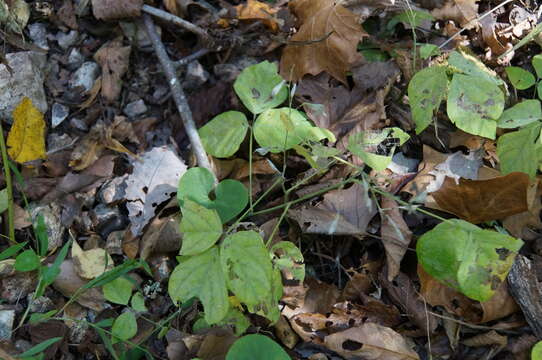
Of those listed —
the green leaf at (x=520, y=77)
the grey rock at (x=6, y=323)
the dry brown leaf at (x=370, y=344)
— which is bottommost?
the dry brown leaf at (x=370, y=344)

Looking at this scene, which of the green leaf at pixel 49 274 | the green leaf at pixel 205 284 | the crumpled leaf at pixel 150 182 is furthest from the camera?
the crumpled leaf at pixel 150 182

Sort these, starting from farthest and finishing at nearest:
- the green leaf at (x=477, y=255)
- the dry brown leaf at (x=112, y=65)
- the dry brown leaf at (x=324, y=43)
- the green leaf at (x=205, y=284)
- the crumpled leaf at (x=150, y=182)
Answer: the dry brown leaf at (x=112, y=65) → the dry brown leaf at (x=324, y=43) → the crumpled leaf at (x=150, y=182) → the green leaf at (x=205, y=284) → the green leaf at (x=477, y=255)

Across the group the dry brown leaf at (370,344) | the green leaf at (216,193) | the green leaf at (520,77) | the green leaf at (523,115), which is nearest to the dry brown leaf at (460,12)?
the green leaf at (520,77)

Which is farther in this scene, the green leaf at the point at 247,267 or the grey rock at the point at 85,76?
the grey rock at the point at 85,76

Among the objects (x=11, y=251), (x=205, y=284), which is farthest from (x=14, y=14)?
(x=205, y=284)

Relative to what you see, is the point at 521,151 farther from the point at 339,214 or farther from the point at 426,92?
the point at 339,214

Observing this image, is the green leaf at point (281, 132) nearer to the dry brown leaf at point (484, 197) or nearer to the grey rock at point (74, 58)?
the dry brown leaf at point (484, 197)

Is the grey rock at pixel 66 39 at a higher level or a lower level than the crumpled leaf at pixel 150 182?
higher
